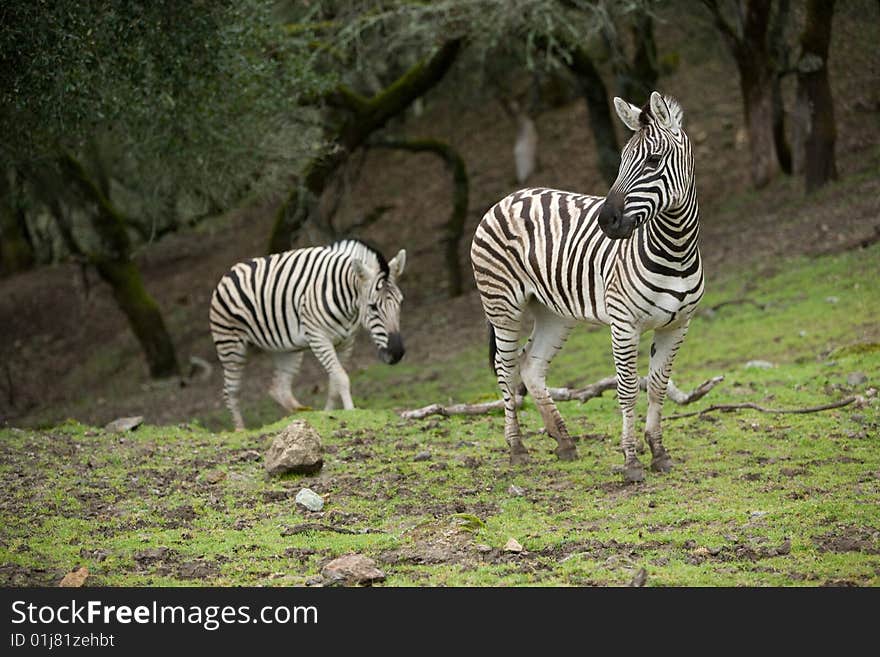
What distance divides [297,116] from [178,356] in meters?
8.37

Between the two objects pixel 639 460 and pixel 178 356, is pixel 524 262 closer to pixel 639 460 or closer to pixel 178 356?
pixel 639 460

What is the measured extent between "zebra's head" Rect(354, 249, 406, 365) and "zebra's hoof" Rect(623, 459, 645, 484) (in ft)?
18.4

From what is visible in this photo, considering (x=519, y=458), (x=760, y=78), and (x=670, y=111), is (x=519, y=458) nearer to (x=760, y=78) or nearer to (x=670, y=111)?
(x=670, y=111)

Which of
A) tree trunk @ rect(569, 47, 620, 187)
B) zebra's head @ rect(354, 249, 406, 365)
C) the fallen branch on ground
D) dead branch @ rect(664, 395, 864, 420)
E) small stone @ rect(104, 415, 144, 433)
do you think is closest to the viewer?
dead branch @ rect(664, 395, 864, 420)

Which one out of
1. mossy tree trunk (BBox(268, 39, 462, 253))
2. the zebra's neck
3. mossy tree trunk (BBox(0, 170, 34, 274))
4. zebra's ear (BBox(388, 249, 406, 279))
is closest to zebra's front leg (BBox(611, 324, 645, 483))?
the zebra's neck

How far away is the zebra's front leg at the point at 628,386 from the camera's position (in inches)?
358

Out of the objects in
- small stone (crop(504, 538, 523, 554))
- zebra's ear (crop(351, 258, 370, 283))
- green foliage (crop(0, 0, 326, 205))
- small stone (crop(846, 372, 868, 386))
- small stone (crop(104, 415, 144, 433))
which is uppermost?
green foliage (crop(0, 0, 326, 205))

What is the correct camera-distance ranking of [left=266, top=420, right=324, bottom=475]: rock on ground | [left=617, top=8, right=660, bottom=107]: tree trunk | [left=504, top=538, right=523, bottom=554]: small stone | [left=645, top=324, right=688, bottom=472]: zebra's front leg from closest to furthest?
[left=504, top=538, right=523, bottom=554]: small stone < [left=645, top=324, right=688, bottom=472]: zebra's front leg < [left=266, top=420, right=324, bottom=475]: rock on ground < [left=617, top=8, right=660, bottom=107]: tree trunk

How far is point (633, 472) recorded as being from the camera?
920cm

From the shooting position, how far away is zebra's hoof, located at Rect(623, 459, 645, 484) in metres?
9.20

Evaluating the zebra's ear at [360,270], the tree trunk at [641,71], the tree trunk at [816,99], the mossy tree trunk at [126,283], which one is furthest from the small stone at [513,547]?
the tree trunk at [641,71]

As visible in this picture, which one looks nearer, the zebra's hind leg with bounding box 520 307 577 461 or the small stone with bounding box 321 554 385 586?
the small stone with bounding box 321 554 385 586

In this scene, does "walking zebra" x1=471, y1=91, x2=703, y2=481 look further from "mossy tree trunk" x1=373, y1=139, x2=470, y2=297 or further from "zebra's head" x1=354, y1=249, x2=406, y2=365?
"mossy tree trunk" x1=373, y1=139, x2=470, y2=297

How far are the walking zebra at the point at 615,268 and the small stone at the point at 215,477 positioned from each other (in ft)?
8.76
